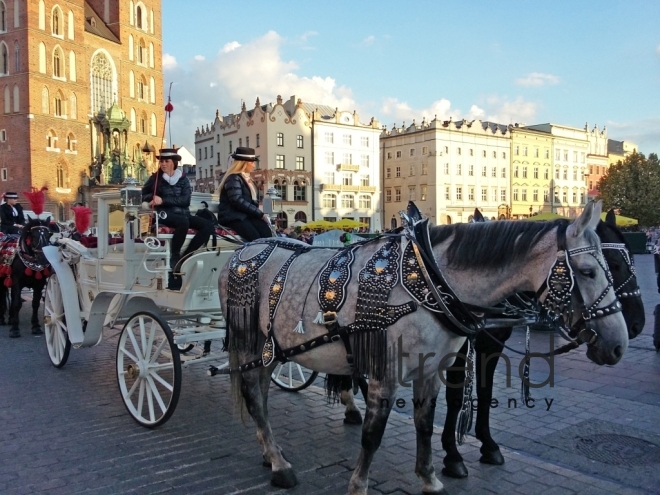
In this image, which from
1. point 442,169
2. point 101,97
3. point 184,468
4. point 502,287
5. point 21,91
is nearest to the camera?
point 502,287

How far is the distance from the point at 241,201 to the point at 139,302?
6.63 feet

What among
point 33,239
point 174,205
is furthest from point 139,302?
point 33,239

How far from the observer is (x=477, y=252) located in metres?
3.46

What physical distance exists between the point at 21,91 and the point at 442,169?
44688 mm

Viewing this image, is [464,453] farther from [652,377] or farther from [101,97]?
[101,97]

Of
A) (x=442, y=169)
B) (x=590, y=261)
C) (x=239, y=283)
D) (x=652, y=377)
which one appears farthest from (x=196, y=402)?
(x=442, y=169)

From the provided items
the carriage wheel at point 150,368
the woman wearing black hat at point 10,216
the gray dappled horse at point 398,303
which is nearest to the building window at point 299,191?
the woman wearing black hat at point 10,216

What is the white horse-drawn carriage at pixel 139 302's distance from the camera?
543 cm

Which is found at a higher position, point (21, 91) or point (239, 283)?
point (21, 91)

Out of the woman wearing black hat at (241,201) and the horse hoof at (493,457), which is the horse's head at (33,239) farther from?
the horse hoof at (493,457)

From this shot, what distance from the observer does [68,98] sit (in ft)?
169

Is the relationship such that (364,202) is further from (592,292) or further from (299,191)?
(592,292)

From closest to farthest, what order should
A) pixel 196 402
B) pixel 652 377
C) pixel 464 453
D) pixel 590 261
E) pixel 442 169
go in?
1. pixel 590 261
2. pixel 464 453
3. pixel 196 402
4. pixel 652 377
5. pixel 442 169

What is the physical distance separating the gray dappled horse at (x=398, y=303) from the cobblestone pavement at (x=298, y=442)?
0.45m
